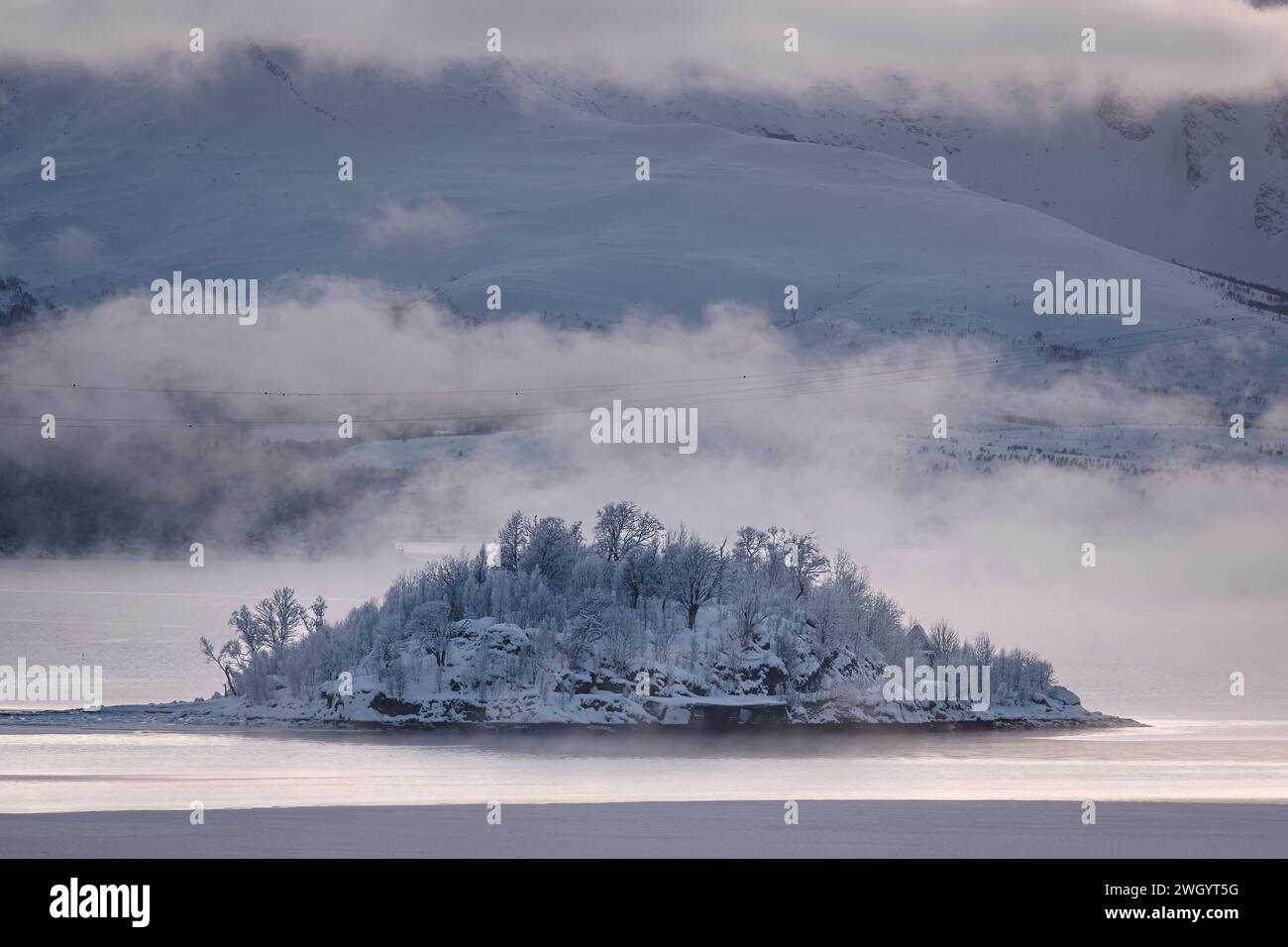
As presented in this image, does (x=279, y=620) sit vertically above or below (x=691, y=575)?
below

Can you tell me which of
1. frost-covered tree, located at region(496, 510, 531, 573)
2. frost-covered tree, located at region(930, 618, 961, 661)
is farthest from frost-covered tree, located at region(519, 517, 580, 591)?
frost-covered tree, located at region(930, 618, 961, 661)

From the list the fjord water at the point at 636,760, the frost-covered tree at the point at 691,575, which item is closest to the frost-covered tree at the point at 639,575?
the frost-covered tree at the point at 691,575

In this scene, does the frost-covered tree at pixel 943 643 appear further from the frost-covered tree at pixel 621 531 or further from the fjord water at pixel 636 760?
the frost-covered tree at pixel 621 531

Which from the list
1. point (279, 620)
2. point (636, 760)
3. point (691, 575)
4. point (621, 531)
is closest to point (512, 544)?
point (621, 531)

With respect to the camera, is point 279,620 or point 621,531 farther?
point 621,531

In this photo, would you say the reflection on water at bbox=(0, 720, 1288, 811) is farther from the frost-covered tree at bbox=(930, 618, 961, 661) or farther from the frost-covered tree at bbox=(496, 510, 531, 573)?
the frost-covered tree at bbox=(496, 510, 531, 573)

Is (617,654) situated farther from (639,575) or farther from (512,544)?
(512,544)
